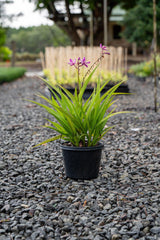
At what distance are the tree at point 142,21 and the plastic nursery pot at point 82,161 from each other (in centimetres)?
1773

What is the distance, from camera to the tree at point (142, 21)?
19734 millimetres

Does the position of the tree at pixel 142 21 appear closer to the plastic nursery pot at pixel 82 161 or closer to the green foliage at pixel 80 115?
the green foliage at pixel 80 115

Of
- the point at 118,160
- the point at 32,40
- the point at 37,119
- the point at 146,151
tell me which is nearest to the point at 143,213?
the point at 118,160

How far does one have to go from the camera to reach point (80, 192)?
289 cm

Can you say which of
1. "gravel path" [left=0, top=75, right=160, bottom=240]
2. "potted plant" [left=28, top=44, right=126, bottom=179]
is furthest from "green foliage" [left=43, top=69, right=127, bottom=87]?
"potted plant" [left=28, top=44, right=126, bottom=179]

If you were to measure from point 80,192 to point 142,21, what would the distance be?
18804 mm

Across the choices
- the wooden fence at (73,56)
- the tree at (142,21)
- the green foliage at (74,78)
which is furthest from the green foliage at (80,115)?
the tree at (142,21)

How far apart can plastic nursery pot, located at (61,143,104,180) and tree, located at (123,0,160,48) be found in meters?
17.7

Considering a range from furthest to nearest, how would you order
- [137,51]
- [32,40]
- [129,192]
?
[32,40] → [137,51] → [129,192]

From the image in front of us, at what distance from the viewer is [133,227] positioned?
2314 mm

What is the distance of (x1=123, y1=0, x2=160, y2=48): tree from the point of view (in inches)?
777

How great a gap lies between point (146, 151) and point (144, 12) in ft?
57.3

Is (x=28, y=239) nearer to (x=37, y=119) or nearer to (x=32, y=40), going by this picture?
(x=37, y=119)

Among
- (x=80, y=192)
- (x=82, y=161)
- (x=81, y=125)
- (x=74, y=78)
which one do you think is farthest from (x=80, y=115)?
(x=74, y=78)
